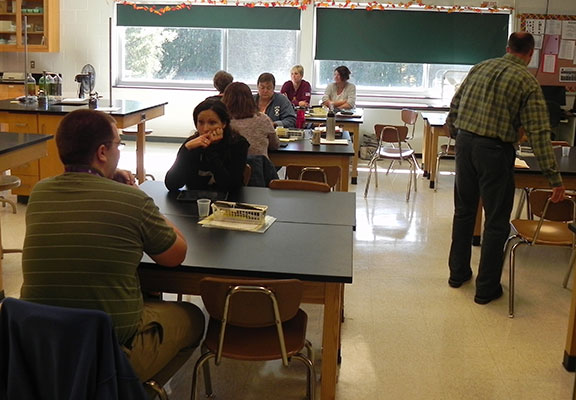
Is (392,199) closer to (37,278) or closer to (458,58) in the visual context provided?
(458,58)

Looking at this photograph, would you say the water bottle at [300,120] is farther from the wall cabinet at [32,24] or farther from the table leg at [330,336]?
the wall cabinet at [32,24]

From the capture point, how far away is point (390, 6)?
28.8 feet

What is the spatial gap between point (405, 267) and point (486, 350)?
48.6 inches

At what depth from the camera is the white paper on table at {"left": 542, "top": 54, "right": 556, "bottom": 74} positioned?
8.77 meters

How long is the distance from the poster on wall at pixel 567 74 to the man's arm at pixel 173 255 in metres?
7.80

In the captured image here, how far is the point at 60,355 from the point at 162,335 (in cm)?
48

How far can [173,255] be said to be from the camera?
2.15m

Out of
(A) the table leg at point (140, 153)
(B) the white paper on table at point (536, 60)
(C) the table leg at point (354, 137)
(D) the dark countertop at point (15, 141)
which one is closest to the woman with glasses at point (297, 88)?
(C) the table leg at point (354, 137)

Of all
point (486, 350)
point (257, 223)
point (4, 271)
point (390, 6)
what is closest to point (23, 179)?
point (4, 271)

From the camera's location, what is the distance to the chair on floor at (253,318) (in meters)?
2.10

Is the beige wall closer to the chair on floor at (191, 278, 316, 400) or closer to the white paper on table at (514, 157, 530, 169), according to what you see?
the white paper on table at (514, 157, 530, 169)

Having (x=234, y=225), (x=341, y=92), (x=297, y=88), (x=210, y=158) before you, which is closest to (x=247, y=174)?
(x=210, y=158)

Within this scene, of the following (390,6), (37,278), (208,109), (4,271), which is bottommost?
(4,271)

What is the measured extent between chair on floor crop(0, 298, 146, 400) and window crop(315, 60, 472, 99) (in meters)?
7.71
